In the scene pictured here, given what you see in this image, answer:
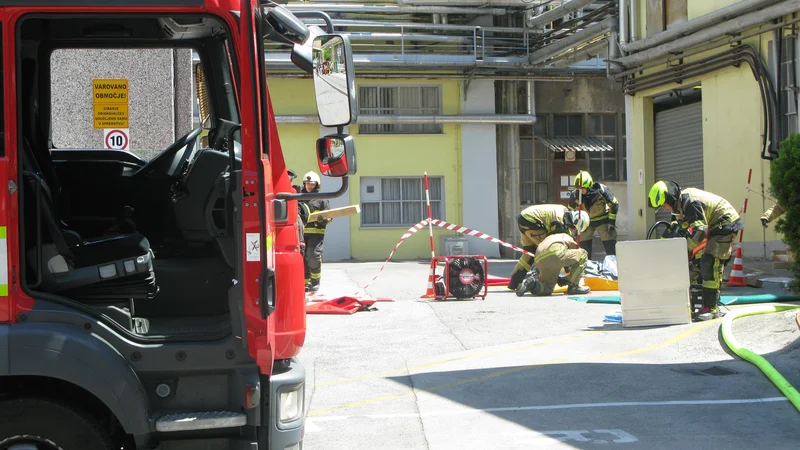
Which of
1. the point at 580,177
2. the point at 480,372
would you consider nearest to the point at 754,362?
the point at 480,372

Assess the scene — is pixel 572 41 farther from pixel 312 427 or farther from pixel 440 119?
pixel 312 427

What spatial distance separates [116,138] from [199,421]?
17.5 feet

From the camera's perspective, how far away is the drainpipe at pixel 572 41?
19.8 meters

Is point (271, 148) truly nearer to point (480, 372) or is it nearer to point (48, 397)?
point (48, 397)

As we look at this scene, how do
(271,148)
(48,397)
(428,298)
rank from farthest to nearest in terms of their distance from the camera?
(428,298)
(271,148)
(48,397)

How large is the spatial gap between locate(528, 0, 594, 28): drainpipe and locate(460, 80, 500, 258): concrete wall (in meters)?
2.33

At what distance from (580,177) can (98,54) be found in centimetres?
1171

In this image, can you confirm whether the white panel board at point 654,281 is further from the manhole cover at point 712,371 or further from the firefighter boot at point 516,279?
the firefighter boot at point 516,279

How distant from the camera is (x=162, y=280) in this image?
430 cm

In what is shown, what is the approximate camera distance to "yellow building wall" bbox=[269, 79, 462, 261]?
23438 millimetres

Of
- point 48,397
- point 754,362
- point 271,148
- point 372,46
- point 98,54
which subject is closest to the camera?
point 48,397

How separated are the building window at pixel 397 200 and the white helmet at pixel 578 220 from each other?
9.30m

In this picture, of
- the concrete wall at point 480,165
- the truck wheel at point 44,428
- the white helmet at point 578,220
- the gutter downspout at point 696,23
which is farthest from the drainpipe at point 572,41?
the truck wheel at point 44,428

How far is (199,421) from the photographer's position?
384cm
